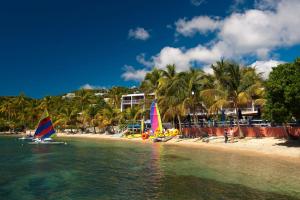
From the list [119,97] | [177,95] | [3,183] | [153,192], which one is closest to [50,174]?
[3,183]

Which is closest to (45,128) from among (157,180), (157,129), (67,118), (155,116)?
(155,116)

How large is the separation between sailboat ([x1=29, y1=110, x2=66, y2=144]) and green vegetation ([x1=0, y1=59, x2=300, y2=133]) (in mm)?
20004

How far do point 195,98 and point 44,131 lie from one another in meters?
25.6

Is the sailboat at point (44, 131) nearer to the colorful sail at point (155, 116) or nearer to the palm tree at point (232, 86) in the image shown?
the colorful sail at point (155, 116)

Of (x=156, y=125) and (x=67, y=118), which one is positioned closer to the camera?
(x=156, y=125)

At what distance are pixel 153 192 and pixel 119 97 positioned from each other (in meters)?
96.3

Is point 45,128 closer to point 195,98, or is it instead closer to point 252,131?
point 195,98

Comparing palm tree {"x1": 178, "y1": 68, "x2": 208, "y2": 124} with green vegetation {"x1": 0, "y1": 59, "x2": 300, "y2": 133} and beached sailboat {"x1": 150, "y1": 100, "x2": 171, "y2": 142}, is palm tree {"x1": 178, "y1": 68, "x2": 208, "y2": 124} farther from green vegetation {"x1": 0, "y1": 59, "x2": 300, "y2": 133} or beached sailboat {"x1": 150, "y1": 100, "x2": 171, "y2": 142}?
beached sailboat {"x1": 150, "y1": 100, "x2": 171, "y2": 142}

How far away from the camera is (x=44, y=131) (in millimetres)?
52594

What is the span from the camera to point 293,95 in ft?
94.8

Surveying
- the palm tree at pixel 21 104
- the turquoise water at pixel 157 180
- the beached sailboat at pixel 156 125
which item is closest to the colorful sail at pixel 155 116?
the beached sailboat at pixel 156 125

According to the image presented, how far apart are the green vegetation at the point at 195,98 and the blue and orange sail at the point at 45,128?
19973 mm

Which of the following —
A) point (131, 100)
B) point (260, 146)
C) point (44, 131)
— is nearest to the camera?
point (260, 146)

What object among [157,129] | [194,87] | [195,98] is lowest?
[157,129]
